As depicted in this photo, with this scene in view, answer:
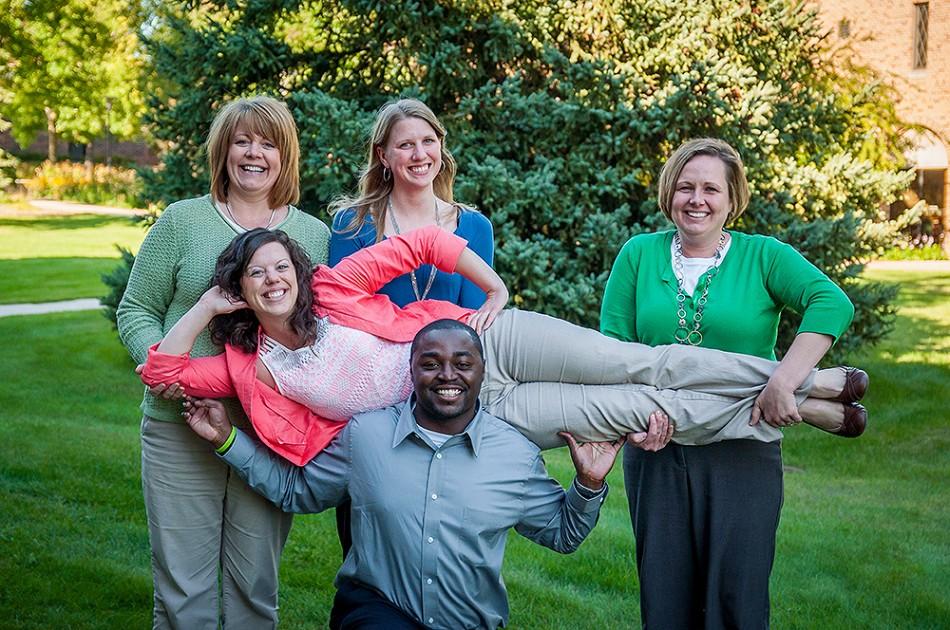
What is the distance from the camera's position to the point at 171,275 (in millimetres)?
3340

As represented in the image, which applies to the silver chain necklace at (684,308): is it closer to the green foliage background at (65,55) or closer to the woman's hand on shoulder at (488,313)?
the woman's hand on shoulder at (488,313)

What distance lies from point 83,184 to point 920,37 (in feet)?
91.3

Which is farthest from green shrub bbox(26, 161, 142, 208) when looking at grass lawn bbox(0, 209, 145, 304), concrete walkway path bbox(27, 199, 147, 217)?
grass lawn bbox(0, 209, 145, 304)

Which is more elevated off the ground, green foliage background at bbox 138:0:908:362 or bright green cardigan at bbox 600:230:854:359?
green foliage background at bbox 138:0:908:362

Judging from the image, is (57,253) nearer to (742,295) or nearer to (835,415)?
(742,295)

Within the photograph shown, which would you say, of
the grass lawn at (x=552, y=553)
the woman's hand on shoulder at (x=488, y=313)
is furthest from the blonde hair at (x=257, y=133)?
the grass lawn at (x=552, y=553)

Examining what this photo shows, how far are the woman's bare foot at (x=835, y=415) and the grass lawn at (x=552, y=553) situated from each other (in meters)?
1.92

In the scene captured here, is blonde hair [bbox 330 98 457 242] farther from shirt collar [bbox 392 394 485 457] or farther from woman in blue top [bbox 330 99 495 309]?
shirt collar [bbox 392 394 485 457]

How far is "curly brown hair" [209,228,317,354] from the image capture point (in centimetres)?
314

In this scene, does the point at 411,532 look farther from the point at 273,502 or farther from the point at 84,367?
the point at 84,367

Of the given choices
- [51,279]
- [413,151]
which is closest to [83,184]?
[51,279]

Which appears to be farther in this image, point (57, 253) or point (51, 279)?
point (57, 253)

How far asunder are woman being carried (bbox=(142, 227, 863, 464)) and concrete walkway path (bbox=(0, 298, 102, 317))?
483 inches

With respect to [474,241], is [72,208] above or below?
above
